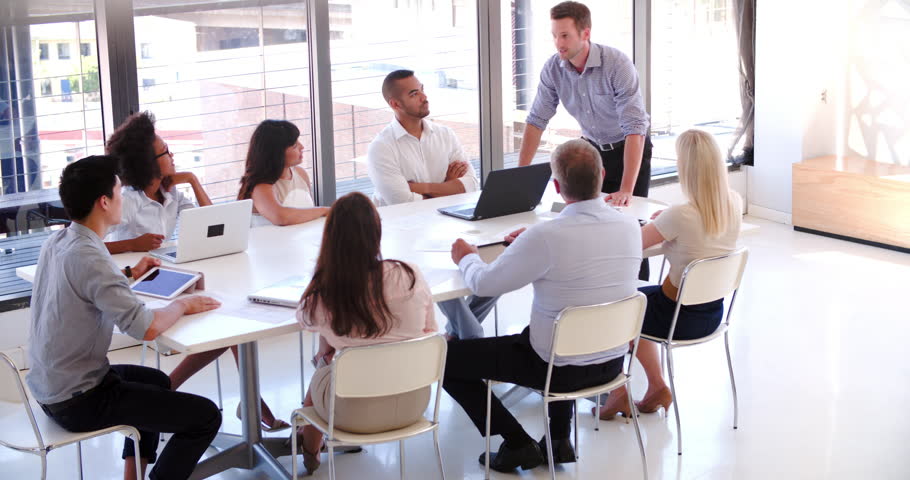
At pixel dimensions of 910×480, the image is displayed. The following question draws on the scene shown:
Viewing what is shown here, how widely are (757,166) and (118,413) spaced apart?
227 inches

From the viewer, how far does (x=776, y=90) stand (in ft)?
24.1

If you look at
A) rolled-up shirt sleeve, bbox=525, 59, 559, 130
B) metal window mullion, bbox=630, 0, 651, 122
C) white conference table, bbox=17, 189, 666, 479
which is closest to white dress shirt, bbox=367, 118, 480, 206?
white conference table, bbox=17, 189, 666, 479

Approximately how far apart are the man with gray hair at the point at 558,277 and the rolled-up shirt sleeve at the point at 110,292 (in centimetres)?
108

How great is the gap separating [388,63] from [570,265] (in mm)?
2858

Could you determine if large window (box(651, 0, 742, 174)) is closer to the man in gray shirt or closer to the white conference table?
the white conference table

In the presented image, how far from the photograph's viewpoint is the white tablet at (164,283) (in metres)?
3.32

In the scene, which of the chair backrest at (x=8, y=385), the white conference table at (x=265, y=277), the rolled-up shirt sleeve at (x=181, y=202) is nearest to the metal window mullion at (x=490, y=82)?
the white conference table at (x=265, y=277)

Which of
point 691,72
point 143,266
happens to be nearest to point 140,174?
point 143,266

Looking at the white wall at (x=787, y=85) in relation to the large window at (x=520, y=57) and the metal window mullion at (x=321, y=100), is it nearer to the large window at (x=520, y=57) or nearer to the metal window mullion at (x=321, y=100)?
the large window at (x=520, y=57)

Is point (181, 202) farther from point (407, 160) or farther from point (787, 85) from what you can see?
point (787, 85)

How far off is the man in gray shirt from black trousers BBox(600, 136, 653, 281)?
102 inches

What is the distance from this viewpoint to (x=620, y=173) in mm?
5074

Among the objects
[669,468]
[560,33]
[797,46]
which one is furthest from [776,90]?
[669,468]

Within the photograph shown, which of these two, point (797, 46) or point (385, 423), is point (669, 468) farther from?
point (797, 46)
